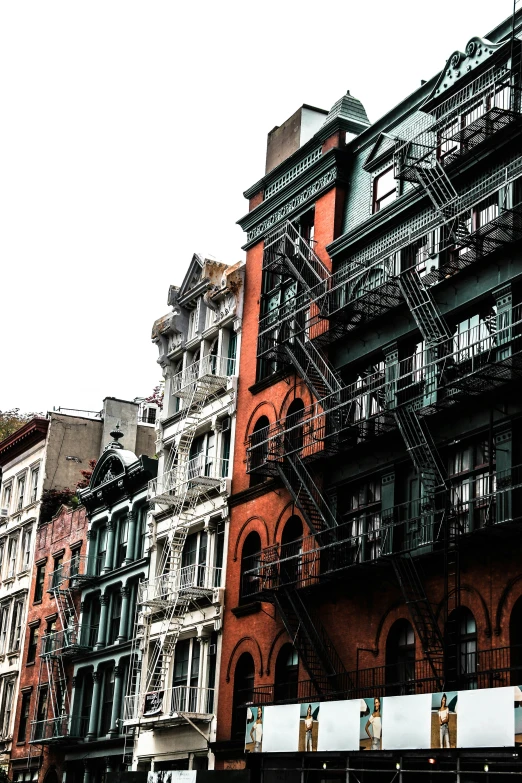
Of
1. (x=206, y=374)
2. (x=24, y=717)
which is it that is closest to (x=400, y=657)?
(x=206, y=374)

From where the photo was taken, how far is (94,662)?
50344 mm

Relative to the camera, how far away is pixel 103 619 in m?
50.7

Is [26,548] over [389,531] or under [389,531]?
over

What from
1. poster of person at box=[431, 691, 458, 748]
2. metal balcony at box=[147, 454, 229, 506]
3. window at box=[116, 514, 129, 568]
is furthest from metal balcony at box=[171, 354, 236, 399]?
poster of person at box=[431, 691, 458, 748]

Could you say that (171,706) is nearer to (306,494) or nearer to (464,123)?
(306,494)

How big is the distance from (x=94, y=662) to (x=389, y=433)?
23.8m

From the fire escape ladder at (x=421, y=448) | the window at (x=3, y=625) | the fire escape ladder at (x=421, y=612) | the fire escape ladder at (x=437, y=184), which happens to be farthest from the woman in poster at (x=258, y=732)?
the window at (x=3, y=625)

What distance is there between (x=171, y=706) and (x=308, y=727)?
1261 cm

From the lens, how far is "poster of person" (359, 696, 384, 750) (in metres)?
27.4

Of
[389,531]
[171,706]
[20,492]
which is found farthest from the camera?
[20,492]

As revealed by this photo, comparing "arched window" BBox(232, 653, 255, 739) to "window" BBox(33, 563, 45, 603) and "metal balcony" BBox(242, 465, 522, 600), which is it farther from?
"window" BBox(33, 563, 45, 603)

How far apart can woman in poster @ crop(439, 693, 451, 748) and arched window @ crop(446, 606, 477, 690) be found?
1.74 m

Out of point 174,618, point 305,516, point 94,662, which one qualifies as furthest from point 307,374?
point 94,662

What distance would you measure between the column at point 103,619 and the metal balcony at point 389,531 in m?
13.1
